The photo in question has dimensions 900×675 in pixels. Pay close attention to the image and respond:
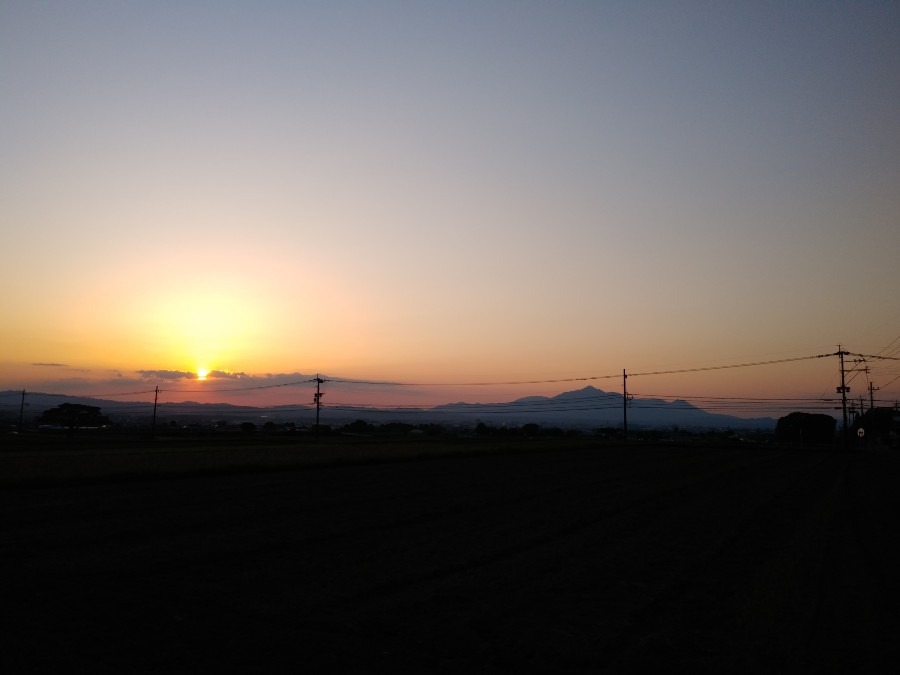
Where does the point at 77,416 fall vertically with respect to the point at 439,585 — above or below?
below

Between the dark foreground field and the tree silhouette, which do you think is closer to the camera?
the dark foreground field

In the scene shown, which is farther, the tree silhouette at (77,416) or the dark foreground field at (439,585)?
the tree silhouette at (77,416)

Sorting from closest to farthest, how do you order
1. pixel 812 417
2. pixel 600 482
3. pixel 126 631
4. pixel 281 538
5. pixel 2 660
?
pixel 2 660 < pixel 126 631 < pixel 281 538 < pixel 600 482 < pixel 812 417

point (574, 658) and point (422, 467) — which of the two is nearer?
point (574, 658)

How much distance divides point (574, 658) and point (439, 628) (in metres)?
1.63

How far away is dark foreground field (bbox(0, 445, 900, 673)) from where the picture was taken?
6508 mm

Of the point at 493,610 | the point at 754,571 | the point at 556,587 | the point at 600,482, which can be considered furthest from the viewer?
the point at 600,482

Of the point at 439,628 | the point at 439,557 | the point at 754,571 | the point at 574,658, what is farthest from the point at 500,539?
the point at 574,658

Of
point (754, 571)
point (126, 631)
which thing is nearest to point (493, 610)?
point (126, 631)

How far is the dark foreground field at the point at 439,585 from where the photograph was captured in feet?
21.4

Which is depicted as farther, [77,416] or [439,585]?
[77,416]

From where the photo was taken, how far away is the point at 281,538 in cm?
1278

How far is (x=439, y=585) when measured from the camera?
930 cm

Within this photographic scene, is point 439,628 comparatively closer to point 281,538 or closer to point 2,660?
point 2,660
